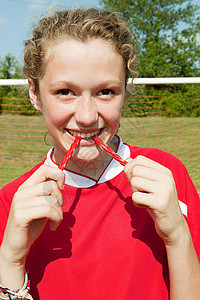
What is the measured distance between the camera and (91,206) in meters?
1.34

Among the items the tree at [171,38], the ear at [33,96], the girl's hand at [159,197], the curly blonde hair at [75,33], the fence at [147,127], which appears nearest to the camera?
the girl's hand at [159,197]

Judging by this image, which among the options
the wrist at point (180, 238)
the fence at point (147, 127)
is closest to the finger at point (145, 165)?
the wrist at point (180, 238)

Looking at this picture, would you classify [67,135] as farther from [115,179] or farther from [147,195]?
[147,195]

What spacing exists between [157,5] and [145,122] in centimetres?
1553

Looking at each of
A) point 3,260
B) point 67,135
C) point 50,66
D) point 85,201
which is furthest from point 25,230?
point 50,66

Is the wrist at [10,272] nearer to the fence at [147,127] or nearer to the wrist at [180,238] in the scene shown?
the wrist at [180,238]

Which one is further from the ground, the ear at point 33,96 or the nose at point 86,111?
the nose at point 86,111

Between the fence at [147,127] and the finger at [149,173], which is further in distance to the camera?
the fence at [147,127]

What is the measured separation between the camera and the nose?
125cm

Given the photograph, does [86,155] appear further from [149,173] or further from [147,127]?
[147,127]

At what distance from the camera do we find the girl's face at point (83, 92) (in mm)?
1223

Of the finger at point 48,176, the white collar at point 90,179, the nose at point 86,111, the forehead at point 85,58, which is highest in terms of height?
the forehead at point 85,58

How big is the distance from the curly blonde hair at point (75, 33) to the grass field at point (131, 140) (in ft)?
17.4

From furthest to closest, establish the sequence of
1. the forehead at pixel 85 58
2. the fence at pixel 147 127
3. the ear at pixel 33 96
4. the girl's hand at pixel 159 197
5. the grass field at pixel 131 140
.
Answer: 1. the grass field at pixel 131 140
2. the fence at pixel 147 127
3. the ear at pixel 33 96
4. the forehead at pixel 85 58
5. the girl's hand at pixel 159 197
